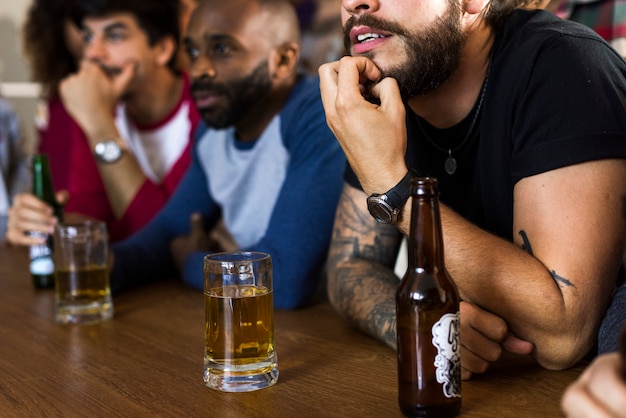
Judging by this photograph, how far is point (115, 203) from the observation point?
2.18 m

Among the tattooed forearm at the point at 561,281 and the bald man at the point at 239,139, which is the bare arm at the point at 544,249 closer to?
the tattooed forearm at the point at 561,281

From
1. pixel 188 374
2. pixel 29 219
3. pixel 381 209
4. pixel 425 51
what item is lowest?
pixel 188 374

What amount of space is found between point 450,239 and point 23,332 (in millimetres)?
749

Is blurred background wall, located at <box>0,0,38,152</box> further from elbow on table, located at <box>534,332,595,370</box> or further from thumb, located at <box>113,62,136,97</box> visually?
elbow on table, located at <box>534,332,595,370</box>

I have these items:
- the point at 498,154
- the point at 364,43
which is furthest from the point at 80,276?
the point at 498,154

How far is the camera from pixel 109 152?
217 cm

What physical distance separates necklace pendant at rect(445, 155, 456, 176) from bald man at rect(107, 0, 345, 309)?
0.31 metres

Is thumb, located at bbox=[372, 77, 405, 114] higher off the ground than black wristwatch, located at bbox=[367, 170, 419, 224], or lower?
higher

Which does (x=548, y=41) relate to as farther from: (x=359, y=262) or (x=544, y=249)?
(x=359, y=262)

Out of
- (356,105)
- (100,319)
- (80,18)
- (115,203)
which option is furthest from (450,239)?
(80,18)

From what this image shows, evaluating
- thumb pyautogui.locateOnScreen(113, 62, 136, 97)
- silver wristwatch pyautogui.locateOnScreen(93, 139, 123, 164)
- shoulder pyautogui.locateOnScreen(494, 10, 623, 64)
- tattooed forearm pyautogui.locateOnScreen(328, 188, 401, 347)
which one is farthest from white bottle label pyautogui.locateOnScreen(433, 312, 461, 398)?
thumb pyautogui.locateOnScreen(113, 62, 136, 97)

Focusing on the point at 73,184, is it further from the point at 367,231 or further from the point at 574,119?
the point at 574,119

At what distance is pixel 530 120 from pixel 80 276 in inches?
32.3

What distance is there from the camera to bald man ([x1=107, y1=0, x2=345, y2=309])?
5.56ft
